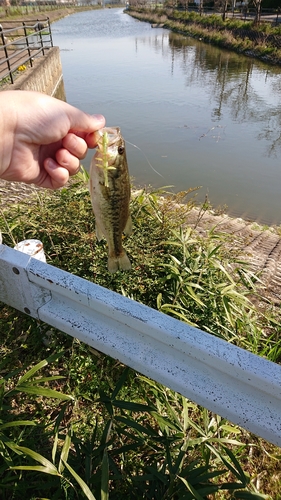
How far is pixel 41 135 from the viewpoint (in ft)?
6.84

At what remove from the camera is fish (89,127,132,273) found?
1775mm

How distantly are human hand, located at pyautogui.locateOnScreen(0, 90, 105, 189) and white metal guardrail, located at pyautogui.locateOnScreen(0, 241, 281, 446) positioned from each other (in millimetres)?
589

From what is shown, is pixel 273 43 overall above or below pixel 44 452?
below

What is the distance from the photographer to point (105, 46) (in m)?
31.6

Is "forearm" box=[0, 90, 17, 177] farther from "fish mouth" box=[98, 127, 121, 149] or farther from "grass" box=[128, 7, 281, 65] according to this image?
"grass" box=[128, 7, 281, 65]

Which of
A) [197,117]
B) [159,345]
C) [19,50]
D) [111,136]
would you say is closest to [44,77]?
[19,50]

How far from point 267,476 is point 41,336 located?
72.6 inches

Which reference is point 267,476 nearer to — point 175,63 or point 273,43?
point 175,63

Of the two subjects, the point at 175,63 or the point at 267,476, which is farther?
the point at 175,63

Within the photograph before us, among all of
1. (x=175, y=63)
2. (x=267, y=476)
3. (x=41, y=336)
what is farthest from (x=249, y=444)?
(x=175, y=63)

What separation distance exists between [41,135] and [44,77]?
13.1 metres

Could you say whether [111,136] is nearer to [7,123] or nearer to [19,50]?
[7,123]

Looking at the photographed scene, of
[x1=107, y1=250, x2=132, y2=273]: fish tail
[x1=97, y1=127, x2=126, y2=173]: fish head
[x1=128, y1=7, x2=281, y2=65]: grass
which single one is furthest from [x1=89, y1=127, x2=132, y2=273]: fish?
[x1=128, y1=7, x2=281, y2=65]: grass

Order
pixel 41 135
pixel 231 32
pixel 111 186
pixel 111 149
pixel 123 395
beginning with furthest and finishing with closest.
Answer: pixel 231 32
pixel 123 395
pixel 41 135
pixel 111 186
pixel 111 149
